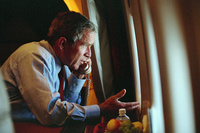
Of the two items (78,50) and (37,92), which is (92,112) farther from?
(78,50)

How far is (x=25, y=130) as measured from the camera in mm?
908

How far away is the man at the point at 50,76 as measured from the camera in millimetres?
933

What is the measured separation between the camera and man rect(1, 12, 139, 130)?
36.7 inches

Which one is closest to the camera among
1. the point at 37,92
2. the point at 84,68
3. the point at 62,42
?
the point at 37,92

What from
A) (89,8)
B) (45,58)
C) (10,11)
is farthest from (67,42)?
(10,11)

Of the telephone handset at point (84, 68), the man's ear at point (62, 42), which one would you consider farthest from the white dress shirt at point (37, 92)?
the telephone handset at point (84, 68)

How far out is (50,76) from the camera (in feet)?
3.37

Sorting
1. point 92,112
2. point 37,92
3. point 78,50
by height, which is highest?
point 78,50

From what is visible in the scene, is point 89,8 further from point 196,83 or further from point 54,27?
point 196,83

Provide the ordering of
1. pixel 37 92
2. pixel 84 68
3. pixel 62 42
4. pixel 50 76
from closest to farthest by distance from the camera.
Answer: pixel 37 92 < pixel 50 76 < pixel 62 42 < pixel 84 68

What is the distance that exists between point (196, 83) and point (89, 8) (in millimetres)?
1170

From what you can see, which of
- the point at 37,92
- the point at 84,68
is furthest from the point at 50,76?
the point at 84,68

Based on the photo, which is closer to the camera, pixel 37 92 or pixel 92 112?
pixel 37 92

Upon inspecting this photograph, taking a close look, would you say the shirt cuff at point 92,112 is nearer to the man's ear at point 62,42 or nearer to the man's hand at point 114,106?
the man's hand at point 114,106
